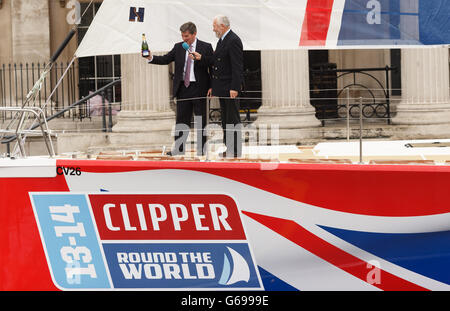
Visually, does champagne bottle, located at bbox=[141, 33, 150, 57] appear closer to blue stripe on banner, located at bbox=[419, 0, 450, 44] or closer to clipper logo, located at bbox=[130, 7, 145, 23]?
clipper logo, located at bbox=[130, 7, 145, 23]

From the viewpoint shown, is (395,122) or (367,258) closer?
(367,258)

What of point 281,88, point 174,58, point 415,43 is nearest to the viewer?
point 415,43

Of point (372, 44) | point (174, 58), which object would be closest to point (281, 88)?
point (174, 58)

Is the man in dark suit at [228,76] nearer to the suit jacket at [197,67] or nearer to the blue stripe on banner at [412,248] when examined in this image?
the suit jacket at [197,67]

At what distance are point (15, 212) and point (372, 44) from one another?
10.6ft

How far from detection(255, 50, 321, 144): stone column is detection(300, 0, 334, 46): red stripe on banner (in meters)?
6.52

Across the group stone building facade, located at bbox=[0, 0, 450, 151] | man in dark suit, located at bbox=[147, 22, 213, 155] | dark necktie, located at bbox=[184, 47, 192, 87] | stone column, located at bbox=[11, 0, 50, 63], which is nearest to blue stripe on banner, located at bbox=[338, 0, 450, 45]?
man in dark suit, located at bbox=[147, 22, 213, 155]

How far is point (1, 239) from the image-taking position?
25.0 feet

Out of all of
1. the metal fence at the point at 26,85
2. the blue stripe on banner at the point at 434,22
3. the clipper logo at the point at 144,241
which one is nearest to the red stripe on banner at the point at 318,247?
the clipper logo at the point at 144,241

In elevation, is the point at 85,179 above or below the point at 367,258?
above

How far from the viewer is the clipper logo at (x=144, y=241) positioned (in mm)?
7406

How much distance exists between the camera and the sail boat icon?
7.43 metres
